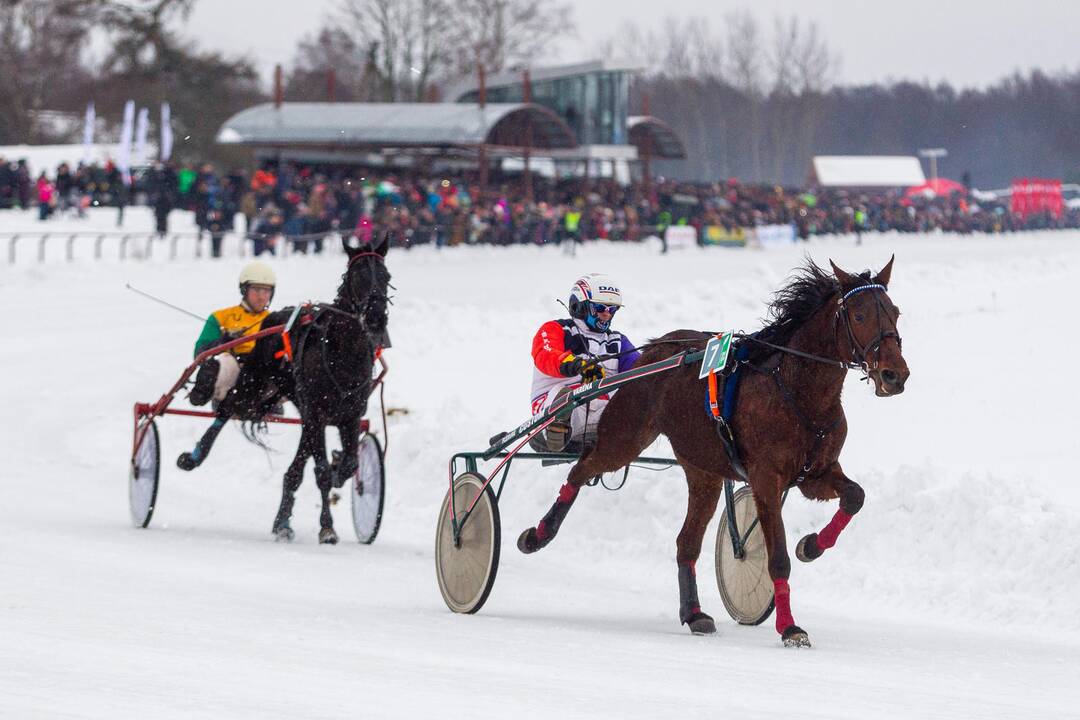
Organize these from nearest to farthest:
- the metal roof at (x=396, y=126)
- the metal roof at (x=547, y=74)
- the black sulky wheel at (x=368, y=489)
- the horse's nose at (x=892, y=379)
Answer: the horse's nose at (x=892, y=379)
the black sulky wheel at (x=368, y=489)
the metal roof at (x=396, y=126)
the metal roof at (x=547, y=74)

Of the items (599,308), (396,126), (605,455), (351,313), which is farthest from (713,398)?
(396,126)

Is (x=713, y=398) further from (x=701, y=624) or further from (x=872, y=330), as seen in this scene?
(x=701, y=624)

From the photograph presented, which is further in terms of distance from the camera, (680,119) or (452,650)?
(680,119)

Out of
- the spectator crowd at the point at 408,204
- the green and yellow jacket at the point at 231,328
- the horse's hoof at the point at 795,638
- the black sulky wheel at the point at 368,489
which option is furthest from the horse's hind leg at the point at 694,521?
the spectator crowd at the point at 408,204

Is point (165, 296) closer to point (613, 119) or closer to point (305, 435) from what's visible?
point (305, 435)

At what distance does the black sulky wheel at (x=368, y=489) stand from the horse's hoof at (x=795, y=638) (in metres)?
4.02

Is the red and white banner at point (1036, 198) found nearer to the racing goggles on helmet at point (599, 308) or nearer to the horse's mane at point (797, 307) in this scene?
the racing goggles on helmet at point (599, 308)

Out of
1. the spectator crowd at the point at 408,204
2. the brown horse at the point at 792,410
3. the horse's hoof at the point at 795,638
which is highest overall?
the spectator crowd at the point at 408,204

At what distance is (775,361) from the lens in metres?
6.66

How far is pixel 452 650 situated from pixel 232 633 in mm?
911

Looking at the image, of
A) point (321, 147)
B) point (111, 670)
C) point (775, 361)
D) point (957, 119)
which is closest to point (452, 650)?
point (111, 670)

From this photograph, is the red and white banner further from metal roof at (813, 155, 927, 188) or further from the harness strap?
the harness strap

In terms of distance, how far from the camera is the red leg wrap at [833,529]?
6.53 metres

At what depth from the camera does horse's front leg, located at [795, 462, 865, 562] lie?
6.45m
